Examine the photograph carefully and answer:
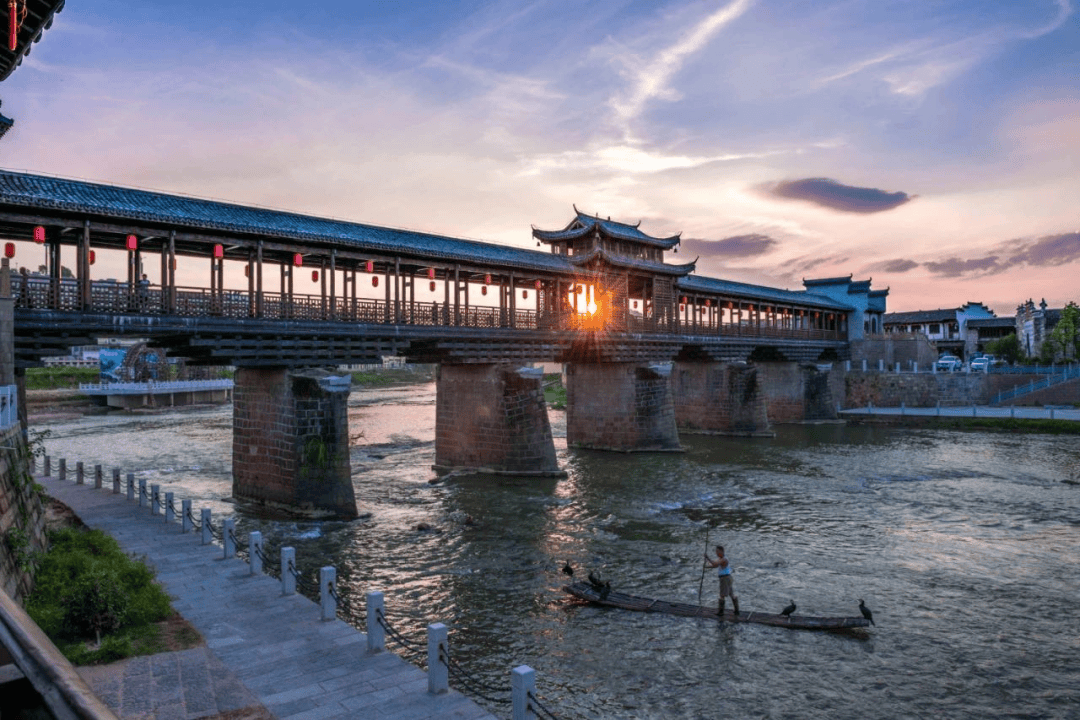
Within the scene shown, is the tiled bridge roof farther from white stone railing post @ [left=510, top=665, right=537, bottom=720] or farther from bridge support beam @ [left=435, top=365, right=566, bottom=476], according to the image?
white stone railing post @ [left=510, top=665, right=537, bottom=720]

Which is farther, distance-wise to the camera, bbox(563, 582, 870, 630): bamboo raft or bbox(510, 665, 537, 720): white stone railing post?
bbox(563, 582, 870, 630): bamboo raft

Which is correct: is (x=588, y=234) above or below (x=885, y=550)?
above

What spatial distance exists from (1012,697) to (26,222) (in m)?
22.3

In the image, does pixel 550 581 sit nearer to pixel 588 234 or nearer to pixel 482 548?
pixel 482 548

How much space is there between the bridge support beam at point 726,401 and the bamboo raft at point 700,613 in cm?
3002

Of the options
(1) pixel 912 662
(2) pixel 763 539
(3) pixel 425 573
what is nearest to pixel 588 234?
(2) pixel 763 539

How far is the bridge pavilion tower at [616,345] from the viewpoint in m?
32.6

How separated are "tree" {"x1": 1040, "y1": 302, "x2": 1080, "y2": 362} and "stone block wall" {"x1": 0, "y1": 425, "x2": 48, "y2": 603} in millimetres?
71243

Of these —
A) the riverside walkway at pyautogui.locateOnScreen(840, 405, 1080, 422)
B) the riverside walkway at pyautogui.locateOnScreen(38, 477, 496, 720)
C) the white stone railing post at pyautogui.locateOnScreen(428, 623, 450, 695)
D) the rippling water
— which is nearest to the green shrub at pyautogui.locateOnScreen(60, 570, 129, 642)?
the riverside walkway at pyautogui.locateOnScreen(38, 477, 496, 720)

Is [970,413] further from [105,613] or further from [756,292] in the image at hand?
[105,613]

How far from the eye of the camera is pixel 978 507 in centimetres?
2275

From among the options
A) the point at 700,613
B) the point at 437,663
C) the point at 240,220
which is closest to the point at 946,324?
the point at 700,613

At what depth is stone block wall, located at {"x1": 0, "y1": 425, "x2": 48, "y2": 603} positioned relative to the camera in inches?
392

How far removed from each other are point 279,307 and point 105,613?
12144mm
